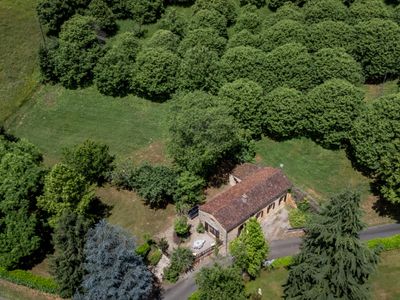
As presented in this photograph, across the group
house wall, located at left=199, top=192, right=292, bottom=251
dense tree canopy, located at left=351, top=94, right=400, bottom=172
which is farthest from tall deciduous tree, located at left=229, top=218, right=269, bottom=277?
dense tree canopy, located at left=351, top=94, right=400, bottom=172

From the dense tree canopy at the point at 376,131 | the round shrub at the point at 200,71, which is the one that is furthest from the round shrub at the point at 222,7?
the dense tree canopy at the point at 376,131

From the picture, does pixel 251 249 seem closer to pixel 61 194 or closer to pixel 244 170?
pixel 244 170

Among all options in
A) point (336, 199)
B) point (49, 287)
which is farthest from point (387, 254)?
point (49, 287)

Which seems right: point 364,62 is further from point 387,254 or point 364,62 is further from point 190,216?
point 190,216

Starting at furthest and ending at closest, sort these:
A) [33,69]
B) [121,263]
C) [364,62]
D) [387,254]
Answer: [33,69], [364,62], [387,254], [121,263]

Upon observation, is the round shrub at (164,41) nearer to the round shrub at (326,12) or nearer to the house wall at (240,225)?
the round shrub at (326,12)

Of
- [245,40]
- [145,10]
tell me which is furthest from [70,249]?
[145,10]
